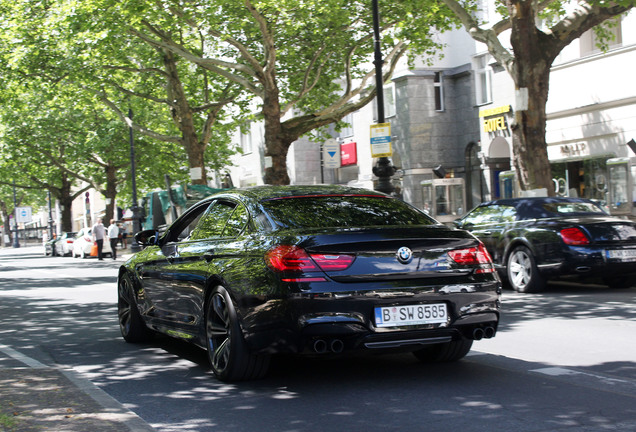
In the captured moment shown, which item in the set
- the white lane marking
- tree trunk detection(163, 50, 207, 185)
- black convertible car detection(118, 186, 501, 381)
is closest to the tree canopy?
black convertible car detection(118, 186, 501, 381)

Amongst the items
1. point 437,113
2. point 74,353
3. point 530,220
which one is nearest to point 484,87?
point 437,113

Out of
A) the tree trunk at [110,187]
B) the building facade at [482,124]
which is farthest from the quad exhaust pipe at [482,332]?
the tree trunk at [110,187]

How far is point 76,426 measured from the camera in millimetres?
5191

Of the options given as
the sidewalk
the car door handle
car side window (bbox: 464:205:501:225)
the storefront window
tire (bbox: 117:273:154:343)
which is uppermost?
the storefront window

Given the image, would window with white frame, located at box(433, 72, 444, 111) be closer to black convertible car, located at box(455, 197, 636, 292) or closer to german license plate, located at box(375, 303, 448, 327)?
black convertible car, located at box(455, 197, 636, 292)

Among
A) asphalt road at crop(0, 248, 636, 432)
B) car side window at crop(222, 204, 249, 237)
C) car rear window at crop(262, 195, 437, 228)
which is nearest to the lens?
asphalt road at crop(0, 248, 636, 432)

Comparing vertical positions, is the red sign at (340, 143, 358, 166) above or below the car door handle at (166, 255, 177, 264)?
above

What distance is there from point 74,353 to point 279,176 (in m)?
18.0

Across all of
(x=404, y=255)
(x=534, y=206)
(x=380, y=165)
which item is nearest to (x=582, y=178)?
(x=380, y=165)

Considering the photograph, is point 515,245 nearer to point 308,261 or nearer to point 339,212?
point 339,212

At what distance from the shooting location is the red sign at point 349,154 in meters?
40.7

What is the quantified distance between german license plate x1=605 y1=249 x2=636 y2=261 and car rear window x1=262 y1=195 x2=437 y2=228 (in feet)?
21.2

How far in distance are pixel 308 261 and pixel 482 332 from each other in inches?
56.2

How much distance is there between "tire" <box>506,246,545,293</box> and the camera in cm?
1319
